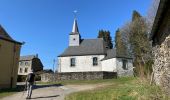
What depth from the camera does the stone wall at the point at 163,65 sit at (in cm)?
972

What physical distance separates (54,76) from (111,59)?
1114cm

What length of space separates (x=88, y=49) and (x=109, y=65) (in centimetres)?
644

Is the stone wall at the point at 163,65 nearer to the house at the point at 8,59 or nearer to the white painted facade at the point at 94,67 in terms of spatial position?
the house at the point at 8,59

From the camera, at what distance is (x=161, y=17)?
10.3 m

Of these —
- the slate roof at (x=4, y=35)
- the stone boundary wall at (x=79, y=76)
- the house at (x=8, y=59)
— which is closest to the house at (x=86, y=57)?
Answer: the stone boundary wall at (x=79, y=76)

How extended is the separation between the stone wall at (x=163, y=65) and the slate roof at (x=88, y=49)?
32930 mm

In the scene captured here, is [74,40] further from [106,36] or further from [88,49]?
[106,36]

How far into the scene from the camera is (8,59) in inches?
950

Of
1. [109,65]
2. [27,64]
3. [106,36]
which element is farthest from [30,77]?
[27,64]

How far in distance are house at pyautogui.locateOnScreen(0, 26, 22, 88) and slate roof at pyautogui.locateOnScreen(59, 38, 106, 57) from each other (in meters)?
21.6

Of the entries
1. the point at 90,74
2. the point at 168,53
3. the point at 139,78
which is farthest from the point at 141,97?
the point at 90,74

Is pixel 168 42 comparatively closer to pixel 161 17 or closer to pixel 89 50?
pixel 161 17

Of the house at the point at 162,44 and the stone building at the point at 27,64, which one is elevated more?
the stone building at the point at 27,64

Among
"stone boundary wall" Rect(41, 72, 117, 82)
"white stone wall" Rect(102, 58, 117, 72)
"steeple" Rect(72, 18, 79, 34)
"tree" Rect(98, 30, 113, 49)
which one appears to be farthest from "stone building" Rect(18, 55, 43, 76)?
"stone boundary wall" Rect(41, 72, 117, 82)
